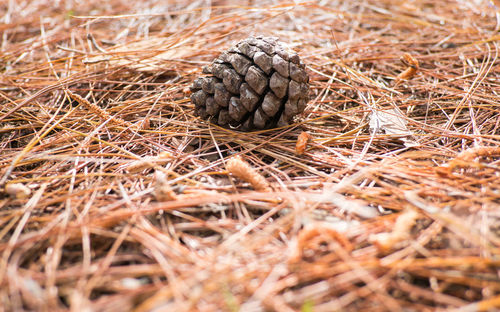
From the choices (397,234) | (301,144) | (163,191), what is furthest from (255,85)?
(397,234)

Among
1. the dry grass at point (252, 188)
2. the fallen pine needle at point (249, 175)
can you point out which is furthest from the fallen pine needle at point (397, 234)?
the fallen pine needle at point (249, 175)

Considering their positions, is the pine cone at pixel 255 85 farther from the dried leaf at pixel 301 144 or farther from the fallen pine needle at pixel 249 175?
the fallen pine needle at pixel 249 175

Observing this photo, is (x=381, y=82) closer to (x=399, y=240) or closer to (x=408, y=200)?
(x=408, y=200)

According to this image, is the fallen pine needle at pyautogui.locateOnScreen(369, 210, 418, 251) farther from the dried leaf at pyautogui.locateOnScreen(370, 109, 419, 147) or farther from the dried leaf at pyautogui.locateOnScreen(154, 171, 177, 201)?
the dried leaf at pyautogui.locateOnScreen(154, 171, 177, 201)

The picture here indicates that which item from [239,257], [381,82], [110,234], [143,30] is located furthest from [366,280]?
[143,30]

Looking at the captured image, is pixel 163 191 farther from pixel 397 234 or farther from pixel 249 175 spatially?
pixel 397 234

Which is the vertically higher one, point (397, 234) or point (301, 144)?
point (301, 144)
